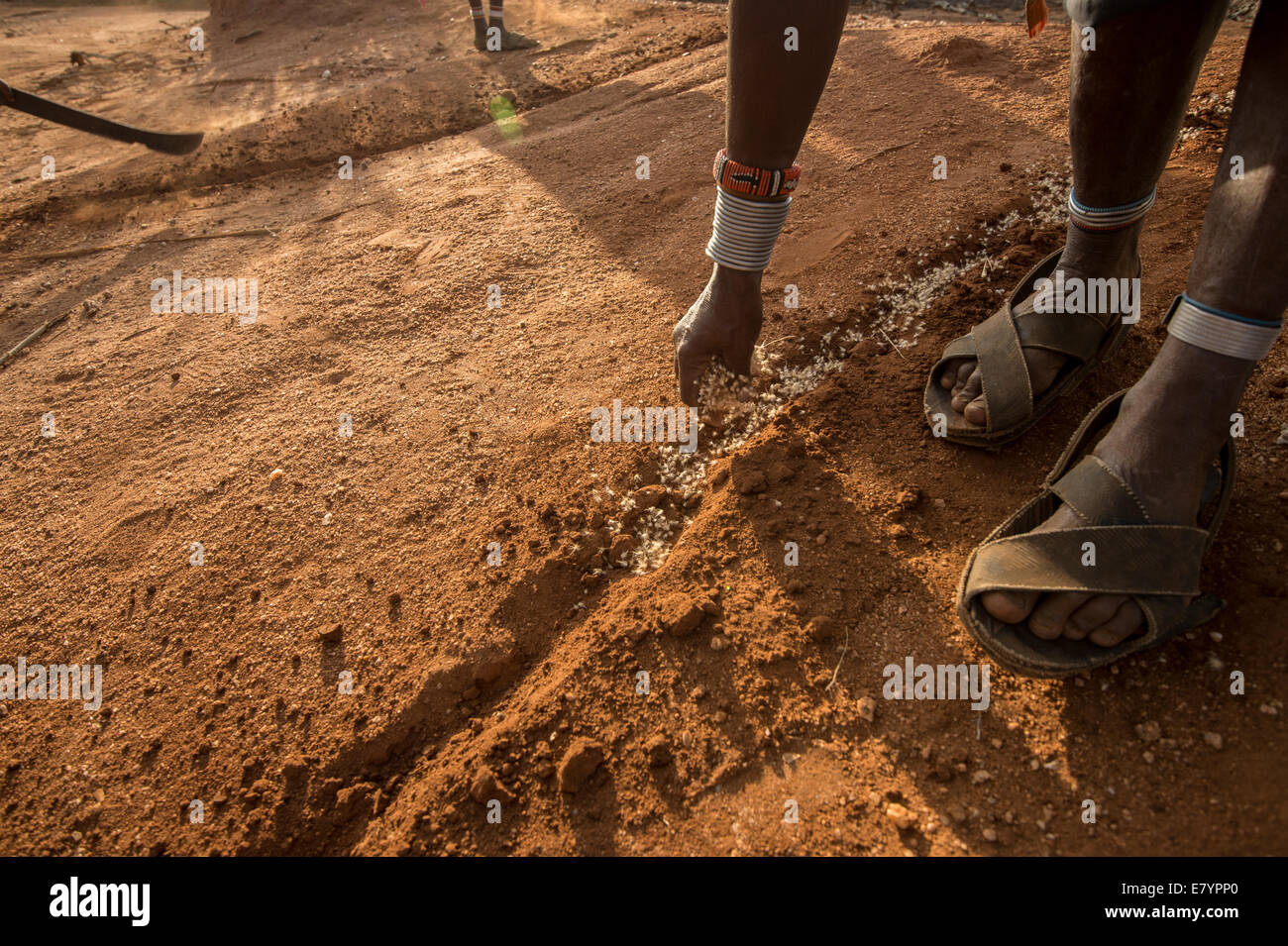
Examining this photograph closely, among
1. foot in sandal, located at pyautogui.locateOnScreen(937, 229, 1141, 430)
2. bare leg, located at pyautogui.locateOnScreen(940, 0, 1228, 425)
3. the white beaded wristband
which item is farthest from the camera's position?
foot in sandal, located at pyautogui.locateOnScreen(937, 229, 1141, 430)

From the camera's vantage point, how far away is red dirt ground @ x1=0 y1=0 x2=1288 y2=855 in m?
1.34

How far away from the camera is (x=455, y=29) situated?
6594 millimetres

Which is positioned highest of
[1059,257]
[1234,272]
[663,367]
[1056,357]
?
[1234,272]

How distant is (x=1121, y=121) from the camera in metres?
1.62

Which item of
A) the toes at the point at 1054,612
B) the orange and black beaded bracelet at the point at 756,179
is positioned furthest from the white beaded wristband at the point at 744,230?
the toes at the point at 1054,612

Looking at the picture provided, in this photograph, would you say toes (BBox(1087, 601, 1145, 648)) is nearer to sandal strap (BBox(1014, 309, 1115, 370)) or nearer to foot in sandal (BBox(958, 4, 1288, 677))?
foot in sandal (BBox(958, 4, 1288, 677))

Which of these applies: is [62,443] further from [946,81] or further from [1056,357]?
[946,81]

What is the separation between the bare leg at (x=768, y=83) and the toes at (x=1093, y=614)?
980 millimetres

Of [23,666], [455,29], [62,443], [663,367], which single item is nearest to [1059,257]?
[663,367]

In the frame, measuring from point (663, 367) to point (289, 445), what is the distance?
120cm

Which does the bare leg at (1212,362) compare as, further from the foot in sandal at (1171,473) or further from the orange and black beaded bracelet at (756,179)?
the orange and black beaded bracelet at (756,179)

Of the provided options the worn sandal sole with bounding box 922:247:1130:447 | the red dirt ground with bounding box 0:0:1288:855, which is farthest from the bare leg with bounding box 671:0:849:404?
the worn sandal sole with bounding box 922:247:1130:447

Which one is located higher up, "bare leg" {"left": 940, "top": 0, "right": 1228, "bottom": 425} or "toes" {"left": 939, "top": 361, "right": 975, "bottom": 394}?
"bare leg" {"left": 940, "top": 0, "right": 1228, "bottom": 425}

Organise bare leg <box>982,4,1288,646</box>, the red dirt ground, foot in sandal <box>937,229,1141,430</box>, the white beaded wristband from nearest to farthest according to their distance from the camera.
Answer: bare leg <box>982,4,1288,646</box> < the red dirt ground < the white beaded wristband < foot in sandal <box>937,229,1141,430</box>
